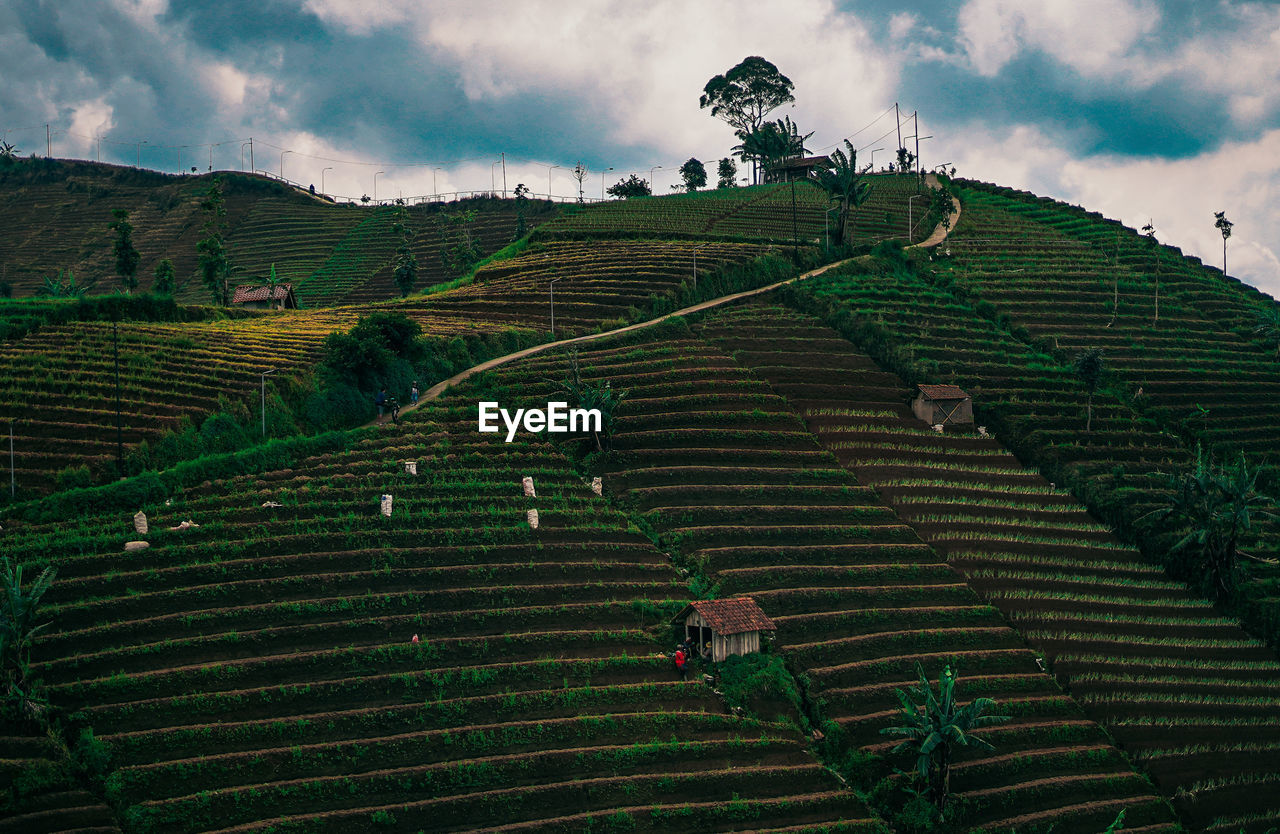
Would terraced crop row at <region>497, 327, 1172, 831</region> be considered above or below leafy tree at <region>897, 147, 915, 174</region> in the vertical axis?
below

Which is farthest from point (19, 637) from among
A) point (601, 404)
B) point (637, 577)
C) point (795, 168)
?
point (795, 168)

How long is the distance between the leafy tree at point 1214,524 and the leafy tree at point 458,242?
206 ft

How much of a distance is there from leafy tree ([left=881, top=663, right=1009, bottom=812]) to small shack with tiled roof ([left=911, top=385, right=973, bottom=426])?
81.0 ft

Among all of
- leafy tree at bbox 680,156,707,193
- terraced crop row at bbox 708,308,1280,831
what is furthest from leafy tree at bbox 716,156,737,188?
terraced crop row at bbox 708,308,1280,831

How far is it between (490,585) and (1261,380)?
5188cm

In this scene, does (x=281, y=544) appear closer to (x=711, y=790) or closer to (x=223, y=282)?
(x=711, y=790)

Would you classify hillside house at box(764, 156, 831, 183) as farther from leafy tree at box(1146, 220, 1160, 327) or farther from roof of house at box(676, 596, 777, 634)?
roof of house at box(676, 596, 777, 634)

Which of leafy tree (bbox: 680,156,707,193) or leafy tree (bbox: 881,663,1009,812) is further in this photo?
leafy tree (bbox: 680,156,707,193)

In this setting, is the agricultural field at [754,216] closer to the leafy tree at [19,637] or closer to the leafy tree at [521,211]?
the leafy tree at [521,211]

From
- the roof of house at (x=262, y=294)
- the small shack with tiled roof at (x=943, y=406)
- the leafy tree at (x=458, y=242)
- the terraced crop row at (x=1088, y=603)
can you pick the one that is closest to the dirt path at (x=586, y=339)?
the terraced crop row at (x=1088, y=603)

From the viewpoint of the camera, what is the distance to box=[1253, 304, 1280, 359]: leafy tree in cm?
7450

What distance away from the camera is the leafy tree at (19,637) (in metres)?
32.5

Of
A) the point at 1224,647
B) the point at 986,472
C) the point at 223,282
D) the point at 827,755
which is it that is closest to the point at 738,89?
the point at 223,282

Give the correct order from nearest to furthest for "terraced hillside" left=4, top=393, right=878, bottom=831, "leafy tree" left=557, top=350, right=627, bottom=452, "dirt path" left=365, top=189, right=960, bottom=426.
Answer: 1. "terraced hillside" left=4, top=393, right=878, bottom=831
2. "leafy tree" left=557, top=350, right=627, bottom=452
3. "dirt path" left=365, top=189, right=960, bottom=426
